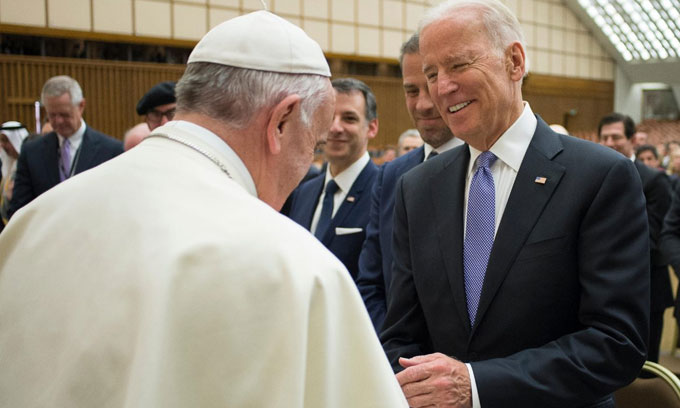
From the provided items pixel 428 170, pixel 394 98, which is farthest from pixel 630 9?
pixel 428 170

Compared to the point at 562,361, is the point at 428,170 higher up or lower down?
higher up

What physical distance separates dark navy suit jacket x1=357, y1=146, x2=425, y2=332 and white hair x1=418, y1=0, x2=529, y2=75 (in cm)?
96

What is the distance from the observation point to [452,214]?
198cm

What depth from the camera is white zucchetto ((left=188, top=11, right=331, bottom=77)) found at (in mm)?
1420

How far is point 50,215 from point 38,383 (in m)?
0.31

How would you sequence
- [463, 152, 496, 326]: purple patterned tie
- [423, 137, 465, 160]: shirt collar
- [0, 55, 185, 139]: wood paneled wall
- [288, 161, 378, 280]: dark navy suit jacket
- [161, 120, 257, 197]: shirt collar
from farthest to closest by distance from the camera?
[0, 55, 185, 139]: wood paneled wall < [288, 161, 378, 280]: dark navy suit jacket < [423, 137, 465, 160]: shirt collar < [463, 152, 496, 326]: purple patterned tie < [161, 120, 257, 197]: shirt collar

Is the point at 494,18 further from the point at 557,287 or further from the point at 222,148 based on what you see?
the point at 222,148

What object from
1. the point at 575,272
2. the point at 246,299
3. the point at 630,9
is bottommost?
the point at 575,272

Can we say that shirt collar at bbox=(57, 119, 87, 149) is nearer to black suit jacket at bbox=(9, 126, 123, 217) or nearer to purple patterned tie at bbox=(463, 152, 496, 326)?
black suit jacket at bbox=(9, 126, 123, 217)

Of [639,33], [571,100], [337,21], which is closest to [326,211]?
[337,21]

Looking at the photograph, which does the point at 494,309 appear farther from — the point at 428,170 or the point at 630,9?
the point at 630,9

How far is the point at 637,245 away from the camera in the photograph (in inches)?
69.5

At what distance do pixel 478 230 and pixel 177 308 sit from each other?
1.12 m

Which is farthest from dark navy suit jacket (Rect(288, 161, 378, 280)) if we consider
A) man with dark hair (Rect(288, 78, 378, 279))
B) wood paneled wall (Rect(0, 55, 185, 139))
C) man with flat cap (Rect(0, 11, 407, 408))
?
wood paneled wall (Rect(0, 55, 185, 139))
